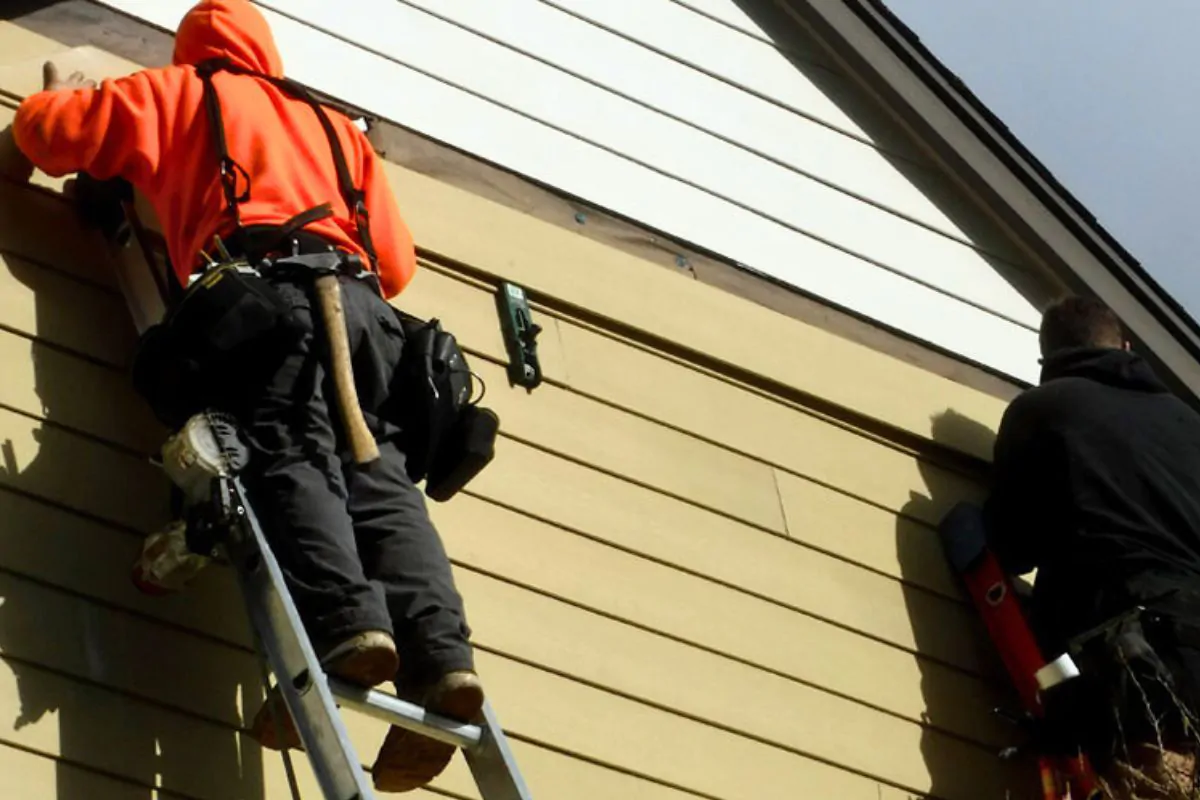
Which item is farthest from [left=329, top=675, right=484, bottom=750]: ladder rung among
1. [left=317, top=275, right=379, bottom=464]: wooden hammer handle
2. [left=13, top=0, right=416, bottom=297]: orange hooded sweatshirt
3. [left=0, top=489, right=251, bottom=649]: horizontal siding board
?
[left=13, top=0, right=416, bottom=297]: orange hooded sweatshirt

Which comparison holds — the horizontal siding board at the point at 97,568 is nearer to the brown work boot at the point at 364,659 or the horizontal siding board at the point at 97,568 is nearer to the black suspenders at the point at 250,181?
the brown work boot at the point at 364,659

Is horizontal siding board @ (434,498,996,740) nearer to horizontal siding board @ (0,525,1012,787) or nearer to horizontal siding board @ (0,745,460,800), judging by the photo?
horizontal siding board @ (0,525,1012,787)

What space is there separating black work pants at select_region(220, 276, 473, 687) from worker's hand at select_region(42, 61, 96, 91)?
105cm

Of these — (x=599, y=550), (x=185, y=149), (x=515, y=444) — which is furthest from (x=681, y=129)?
(x=185, y=149)

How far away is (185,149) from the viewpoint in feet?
15.8

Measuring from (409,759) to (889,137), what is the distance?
11.4 ft

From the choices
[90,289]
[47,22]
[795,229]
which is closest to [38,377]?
[90,289]

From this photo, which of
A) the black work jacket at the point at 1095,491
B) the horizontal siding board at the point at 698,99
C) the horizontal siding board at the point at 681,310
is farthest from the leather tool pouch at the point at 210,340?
the black work jacket at the point at 1095,491

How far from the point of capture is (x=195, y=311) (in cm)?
432

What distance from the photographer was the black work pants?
405cm

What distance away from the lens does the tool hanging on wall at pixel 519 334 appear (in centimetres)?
558

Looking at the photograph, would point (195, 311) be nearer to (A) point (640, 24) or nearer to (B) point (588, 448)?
(B) point (588, 448)

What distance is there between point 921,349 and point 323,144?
2273mm

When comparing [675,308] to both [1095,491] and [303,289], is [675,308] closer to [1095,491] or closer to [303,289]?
[1095,491]
